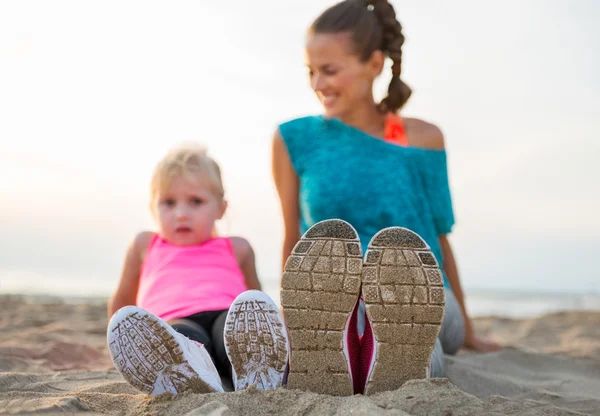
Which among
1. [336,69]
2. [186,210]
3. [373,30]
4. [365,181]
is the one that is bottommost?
[186,210]

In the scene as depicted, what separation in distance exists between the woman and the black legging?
0.40 m

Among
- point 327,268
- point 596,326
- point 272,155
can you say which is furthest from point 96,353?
point 596,326

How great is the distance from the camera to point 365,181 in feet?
7.16

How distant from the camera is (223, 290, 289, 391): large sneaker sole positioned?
1456mm

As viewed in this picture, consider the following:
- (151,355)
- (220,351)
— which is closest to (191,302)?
(220,351)

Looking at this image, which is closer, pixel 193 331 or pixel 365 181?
pixel 193 331

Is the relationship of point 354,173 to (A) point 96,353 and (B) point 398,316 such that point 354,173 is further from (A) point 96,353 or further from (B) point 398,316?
(A) point 96,353

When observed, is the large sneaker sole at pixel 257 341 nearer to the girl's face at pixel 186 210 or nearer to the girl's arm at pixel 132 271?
the girl's face at pixel 186 210

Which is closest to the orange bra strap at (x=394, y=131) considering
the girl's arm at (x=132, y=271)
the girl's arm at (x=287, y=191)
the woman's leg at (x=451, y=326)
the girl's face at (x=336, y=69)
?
the girl's face at (x=336, y=69)

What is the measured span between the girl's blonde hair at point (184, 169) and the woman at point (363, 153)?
24 centimetres

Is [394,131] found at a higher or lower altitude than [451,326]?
higher

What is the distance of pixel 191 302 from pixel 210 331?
120 millimetres

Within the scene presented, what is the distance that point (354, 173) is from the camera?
220 centimetres

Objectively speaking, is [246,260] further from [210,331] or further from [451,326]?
[451,326]
